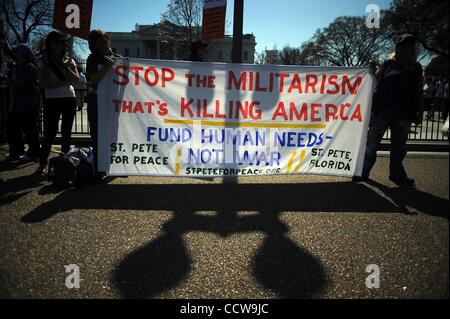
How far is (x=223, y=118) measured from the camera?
515cm

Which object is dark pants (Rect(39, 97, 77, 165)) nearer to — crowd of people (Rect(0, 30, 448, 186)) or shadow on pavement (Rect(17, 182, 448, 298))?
crowd of people (Rect(0, 30, 448, 186))

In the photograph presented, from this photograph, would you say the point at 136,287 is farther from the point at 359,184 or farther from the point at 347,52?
the point at 347,52

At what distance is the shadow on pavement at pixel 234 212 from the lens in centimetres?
262

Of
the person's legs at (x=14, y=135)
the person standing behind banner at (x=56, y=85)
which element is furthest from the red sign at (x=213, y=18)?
the person's legs at (x=14, y=135)

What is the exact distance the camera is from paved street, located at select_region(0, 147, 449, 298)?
2.47m

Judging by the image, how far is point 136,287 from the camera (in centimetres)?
253

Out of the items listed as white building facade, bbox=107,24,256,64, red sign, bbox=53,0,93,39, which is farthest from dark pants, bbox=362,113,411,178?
white building facade, bbox=107,24,256,64

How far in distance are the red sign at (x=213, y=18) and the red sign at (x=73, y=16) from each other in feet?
7.03

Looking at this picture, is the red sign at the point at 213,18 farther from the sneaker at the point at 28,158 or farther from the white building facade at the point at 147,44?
the white building facade at the point at 147,44

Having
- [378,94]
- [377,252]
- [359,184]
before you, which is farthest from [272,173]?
[377,252]

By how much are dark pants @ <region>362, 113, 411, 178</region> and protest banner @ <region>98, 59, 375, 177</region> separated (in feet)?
1.90
